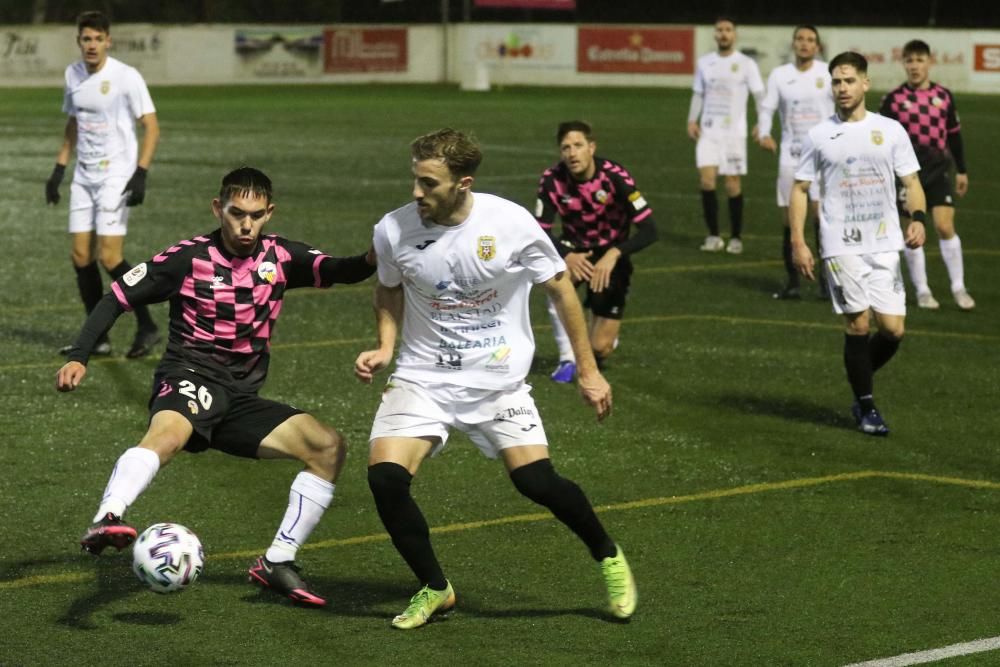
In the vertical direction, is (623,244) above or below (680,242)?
above

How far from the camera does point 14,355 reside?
40.6ft

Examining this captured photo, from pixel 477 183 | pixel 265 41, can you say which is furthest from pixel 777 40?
pixel 477 183

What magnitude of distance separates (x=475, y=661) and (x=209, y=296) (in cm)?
189

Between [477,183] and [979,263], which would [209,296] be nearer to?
[979,263]

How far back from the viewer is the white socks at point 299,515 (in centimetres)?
695

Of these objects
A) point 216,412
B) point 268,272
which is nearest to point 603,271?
point 268,272

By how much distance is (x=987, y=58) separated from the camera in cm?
4375

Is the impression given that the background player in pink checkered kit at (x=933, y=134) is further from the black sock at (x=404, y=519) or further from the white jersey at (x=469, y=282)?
the black sock at (x=404, y=519)

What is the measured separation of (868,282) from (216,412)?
4526 millimetres

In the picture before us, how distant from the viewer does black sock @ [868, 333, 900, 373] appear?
10.4 meters

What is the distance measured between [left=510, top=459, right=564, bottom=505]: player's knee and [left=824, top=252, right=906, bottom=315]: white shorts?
3.86 metres

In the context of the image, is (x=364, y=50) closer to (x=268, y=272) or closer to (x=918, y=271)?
(x=918, y=271)

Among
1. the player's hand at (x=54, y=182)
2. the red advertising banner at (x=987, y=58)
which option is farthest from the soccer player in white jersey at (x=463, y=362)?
the red advertising banner at (x=987, y=58)

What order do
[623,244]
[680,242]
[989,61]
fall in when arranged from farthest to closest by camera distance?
[989,61], [680,242], [623,244]
